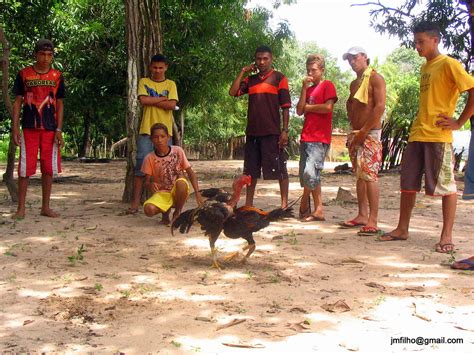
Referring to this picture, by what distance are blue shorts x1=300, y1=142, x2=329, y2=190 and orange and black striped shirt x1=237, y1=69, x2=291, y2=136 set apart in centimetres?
45

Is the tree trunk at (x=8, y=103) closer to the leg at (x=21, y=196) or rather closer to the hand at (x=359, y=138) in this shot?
the leg at (x=21, y=196)

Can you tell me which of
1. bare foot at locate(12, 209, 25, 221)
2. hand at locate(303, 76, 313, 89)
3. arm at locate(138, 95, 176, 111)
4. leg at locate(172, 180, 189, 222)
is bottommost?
bare foot at locate(12, 209, 25, 221)

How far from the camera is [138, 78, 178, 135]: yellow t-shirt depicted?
6.50 meters

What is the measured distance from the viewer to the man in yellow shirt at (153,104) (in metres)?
6.46

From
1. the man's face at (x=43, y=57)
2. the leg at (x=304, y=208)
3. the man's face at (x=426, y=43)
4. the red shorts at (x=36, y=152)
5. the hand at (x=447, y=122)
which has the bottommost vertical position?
the leg at (x=304, y=208)

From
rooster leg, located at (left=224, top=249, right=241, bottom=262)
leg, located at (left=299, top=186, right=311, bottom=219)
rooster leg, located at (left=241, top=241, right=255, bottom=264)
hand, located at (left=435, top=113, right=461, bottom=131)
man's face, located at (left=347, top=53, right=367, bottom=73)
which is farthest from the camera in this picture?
leg, located at (left=299, top=186, right=311, bottom=219)

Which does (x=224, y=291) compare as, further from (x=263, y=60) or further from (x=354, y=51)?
(x=263, y=60)

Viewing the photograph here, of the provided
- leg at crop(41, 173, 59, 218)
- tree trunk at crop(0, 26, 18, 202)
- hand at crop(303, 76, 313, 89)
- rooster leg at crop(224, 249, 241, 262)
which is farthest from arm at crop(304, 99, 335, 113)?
tree trunk at crop(0, 26, 18, 202)

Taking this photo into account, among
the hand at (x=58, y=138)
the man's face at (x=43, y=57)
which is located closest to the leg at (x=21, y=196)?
the hand at (x=58, y=138)

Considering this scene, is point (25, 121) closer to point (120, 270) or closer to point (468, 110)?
point (120, 270)

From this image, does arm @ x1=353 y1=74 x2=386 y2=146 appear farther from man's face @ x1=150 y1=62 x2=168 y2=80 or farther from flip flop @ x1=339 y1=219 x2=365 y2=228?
man's face @ x1=150 y1=62 x2=168 y2=80

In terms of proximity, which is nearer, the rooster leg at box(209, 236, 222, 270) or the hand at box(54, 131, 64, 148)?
the rooster leg at box(209, 236, 222, 270)

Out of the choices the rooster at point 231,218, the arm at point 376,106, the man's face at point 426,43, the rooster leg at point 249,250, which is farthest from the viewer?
the arm at point 376,106

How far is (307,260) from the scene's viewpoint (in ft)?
15.5
